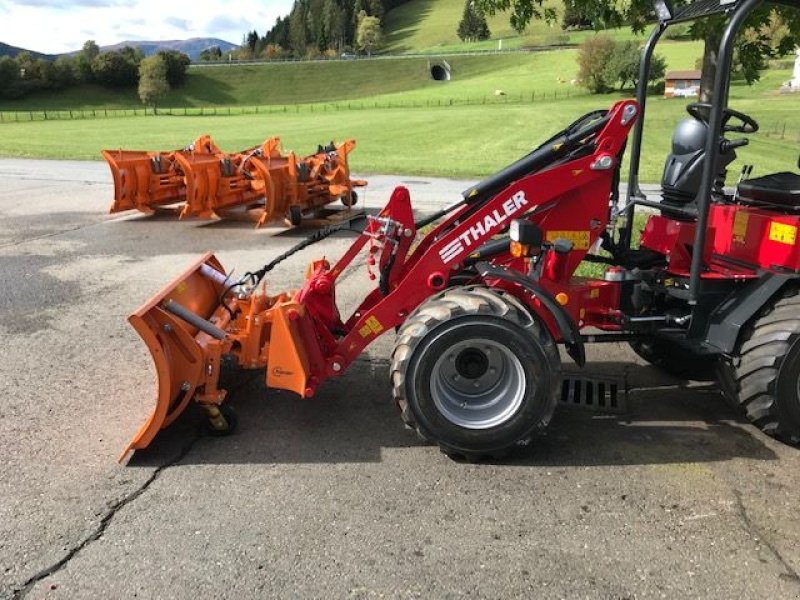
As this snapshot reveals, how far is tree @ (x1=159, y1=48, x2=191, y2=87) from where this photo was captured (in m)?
89.8

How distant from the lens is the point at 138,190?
11.5 metres

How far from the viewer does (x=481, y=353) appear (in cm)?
380

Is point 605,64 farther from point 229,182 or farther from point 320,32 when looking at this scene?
point 320,32

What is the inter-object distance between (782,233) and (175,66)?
322 feet

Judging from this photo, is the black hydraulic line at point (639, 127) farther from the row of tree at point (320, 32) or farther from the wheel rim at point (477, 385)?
the row of tree at point (320, 32)

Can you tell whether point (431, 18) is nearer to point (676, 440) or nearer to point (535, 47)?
point (535, 47)

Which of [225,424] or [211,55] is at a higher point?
[211,55]

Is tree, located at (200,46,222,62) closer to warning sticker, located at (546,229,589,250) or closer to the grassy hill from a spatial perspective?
the grassy hill

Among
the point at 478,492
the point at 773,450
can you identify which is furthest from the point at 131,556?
the point at 773,450

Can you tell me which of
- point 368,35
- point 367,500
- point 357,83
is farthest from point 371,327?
point 368,35

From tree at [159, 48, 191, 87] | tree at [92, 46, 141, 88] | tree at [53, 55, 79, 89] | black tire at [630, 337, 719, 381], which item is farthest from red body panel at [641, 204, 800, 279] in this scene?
tree at [159, 48, 191, 87]

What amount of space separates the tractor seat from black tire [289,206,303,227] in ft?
24.7

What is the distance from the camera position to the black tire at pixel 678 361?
185 inches

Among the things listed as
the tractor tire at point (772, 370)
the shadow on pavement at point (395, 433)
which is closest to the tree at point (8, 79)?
the shadow on pavement at point (395, 433)
